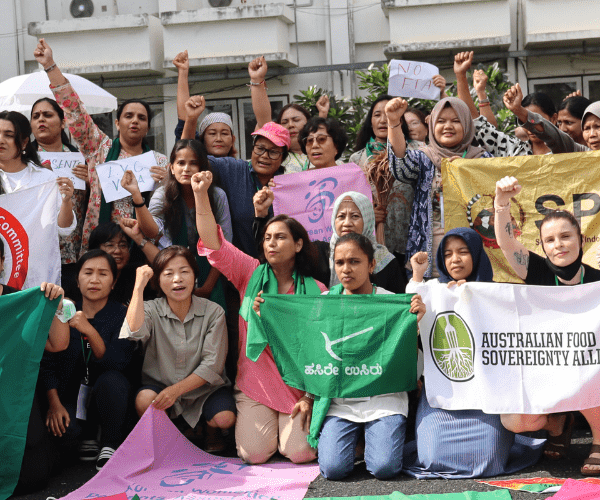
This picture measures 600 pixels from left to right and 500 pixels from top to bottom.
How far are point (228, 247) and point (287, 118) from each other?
1.81m

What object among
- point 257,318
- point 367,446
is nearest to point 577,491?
point 367,446

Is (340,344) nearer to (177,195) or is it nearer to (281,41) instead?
(177,195)

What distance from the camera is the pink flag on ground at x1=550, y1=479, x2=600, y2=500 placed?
4.11 meters

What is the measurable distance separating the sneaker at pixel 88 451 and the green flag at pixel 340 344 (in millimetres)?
1238

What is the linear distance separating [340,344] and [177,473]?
128cm

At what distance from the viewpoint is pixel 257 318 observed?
5.32 meters

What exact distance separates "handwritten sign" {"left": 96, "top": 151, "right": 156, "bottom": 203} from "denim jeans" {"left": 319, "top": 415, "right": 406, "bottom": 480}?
2.48 meters

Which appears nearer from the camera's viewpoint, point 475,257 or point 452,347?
point 452,347

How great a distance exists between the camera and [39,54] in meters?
5.93

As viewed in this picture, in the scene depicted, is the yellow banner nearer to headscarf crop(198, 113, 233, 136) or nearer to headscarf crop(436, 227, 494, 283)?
headscarf crop(436, 227, 494, 283)

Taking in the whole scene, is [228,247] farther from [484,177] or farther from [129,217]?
[484,177]

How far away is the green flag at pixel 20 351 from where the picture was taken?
4789 millimetres

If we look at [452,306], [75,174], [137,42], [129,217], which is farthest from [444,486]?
[137,42]

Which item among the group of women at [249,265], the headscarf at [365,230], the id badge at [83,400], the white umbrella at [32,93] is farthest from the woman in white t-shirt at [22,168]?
the white umbrella at [32,93]
